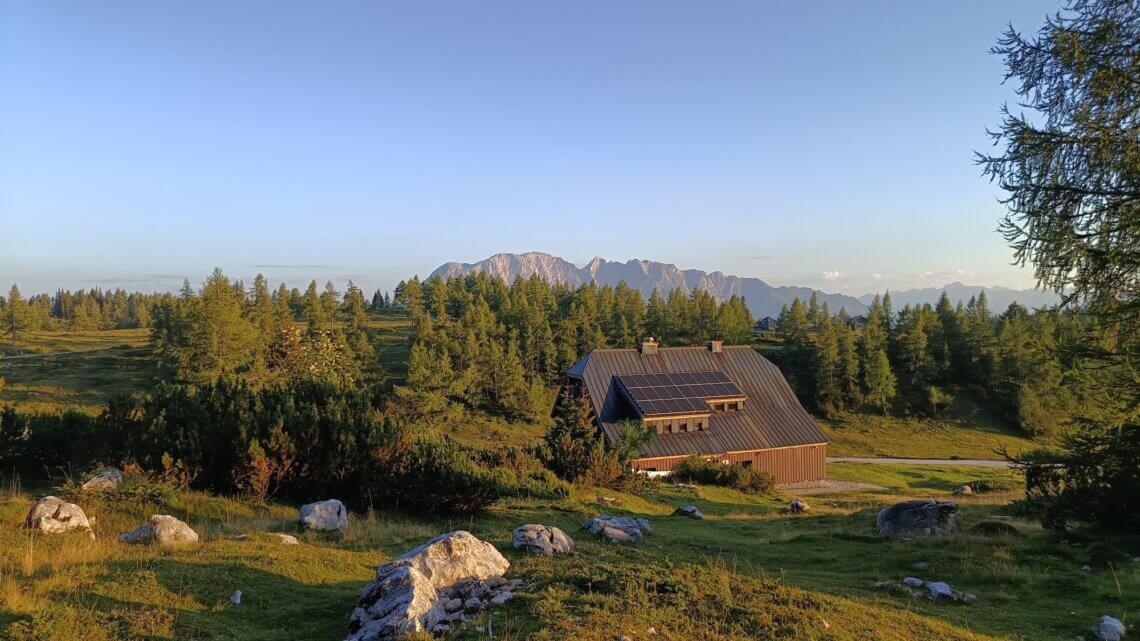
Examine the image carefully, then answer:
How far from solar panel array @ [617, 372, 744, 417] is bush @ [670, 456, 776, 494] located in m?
5.81

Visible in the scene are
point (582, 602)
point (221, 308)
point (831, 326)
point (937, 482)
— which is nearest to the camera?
point (582, 602)

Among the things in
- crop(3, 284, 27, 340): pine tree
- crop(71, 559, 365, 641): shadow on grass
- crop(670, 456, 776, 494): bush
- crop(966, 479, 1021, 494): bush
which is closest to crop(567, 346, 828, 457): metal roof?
crop(670, 456, 776, 494): bush

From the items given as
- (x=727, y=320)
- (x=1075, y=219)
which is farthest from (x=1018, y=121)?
(x=727, y=320)

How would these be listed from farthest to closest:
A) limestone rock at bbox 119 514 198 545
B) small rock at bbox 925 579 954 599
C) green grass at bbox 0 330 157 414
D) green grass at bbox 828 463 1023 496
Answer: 1. green grass at bbox 0 330 157 414
2. green grass at bbox 828 463 1023 496
3. small rock at bbox 925 579 954 599
4. limestone rock at bbox 119 514 198 545

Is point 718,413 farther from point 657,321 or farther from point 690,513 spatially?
point 657,321

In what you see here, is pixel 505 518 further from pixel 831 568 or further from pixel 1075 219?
pixel 1075 219

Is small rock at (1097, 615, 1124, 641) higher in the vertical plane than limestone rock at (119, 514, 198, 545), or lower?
higher

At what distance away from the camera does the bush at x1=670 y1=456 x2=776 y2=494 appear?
105 feet

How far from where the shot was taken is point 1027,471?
12.5 m

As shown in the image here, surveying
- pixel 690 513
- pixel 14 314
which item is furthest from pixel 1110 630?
pixel 14 314

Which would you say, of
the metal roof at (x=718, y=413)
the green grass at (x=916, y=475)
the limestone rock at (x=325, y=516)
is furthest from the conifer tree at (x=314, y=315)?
the limestone rock at (x=325, y=516)

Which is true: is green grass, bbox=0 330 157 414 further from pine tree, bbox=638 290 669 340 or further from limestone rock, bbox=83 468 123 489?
pine tree, bbox=638 290 669 340

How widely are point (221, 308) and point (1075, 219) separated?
60720mm

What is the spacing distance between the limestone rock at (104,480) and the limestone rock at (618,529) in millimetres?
10050
